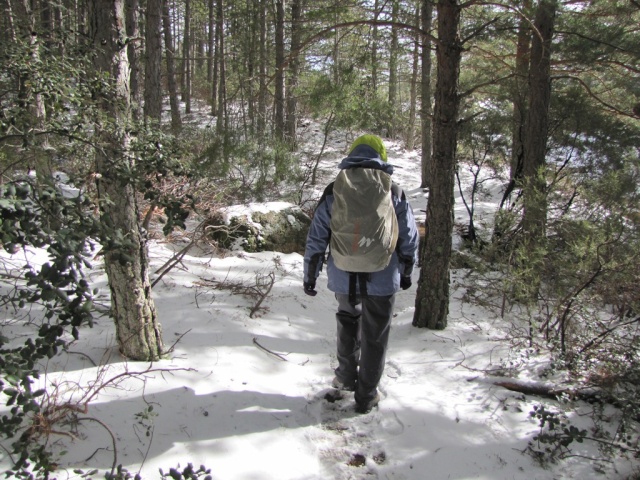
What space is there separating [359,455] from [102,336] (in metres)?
2.26

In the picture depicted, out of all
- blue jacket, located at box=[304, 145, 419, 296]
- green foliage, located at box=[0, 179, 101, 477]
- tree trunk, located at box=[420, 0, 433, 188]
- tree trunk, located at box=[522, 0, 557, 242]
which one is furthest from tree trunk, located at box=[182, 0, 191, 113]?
green foliage, located at box=[0, 179, 101, 477]

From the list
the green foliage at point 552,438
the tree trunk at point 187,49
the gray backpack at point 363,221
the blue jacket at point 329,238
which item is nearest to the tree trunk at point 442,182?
the blue jacket at point 329,238

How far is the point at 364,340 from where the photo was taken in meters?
2.91

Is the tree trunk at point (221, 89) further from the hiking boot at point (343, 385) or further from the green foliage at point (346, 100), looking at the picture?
the hiking boot at point (343, 385)

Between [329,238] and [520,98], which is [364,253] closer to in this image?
[329,238]

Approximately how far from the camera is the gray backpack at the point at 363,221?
8.96 ft

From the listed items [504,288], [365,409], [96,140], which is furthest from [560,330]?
[96,140]

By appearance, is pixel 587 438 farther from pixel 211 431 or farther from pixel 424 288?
pixel 211 431

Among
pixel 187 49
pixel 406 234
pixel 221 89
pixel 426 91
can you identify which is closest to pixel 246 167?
pixel 426 91

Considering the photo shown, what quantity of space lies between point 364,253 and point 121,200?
67.2 inches

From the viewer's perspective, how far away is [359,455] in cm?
265

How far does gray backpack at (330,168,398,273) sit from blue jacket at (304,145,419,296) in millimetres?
89

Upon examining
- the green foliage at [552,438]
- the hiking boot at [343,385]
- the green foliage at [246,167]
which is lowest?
the green foliage at [552,438]

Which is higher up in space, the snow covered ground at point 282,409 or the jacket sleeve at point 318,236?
the jacket sleeve at point 318,236
